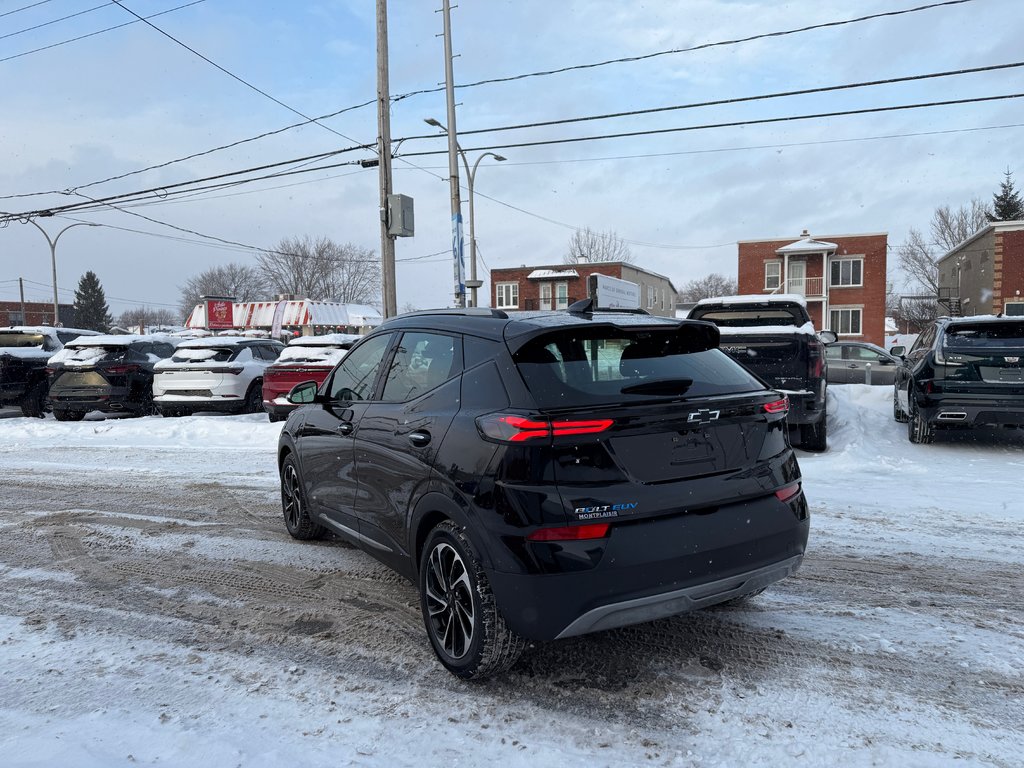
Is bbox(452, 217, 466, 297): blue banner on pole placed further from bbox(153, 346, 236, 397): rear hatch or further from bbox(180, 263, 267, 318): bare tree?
bbox(180, 263, 267, 318): bare tree

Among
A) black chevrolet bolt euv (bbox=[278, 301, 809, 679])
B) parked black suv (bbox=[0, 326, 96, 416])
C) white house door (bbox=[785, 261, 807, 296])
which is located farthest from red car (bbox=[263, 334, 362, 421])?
white house door (bbox=[785, 261, 807, 296])

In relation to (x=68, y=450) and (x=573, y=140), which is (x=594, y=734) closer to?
(x=68, y=450)

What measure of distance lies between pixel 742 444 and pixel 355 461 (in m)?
2.19

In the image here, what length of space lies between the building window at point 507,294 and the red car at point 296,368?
118 ft

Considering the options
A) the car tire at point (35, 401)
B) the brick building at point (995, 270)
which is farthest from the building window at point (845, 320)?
the car tire at point (35, 401)

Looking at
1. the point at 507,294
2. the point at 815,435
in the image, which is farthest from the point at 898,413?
the point at 507,294

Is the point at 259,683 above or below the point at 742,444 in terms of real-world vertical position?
below

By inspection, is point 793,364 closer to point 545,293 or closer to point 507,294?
point 545,293

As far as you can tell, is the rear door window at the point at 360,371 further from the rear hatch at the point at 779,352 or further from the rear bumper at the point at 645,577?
the rear hatch at the point at 779,352

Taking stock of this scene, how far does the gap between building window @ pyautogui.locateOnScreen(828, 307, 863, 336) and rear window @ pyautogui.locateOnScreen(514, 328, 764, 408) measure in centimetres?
4157

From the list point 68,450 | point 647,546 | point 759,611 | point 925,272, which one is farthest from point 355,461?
point 925,272

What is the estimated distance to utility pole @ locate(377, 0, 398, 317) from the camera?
13594 millimetres

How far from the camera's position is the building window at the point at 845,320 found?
40719 mm

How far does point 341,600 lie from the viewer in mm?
4156
